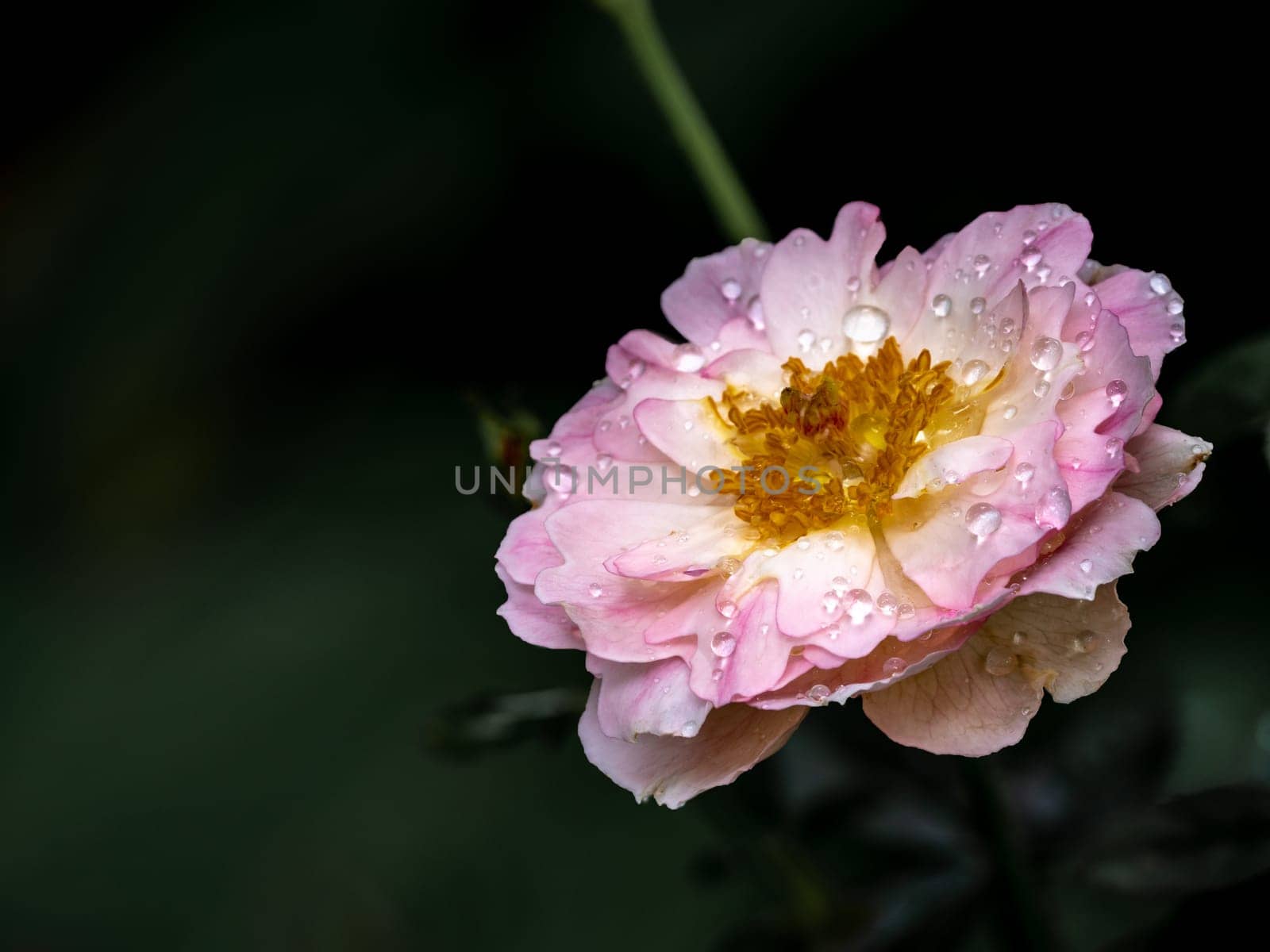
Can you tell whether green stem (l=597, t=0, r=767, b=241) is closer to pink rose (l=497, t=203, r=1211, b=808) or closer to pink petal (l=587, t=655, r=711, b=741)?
pink rose (l=497, t=203, r=1211, b=808)

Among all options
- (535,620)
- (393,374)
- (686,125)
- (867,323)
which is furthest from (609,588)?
(393,374)

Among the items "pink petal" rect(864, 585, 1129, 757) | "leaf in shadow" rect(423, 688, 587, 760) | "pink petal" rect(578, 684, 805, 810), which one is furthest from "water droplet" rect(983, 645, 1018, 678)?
"leaf in shadow" rect(423, 688, 587, 760)

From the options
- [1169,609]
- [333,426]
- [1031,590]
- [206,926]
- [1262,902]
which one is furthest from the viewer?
[333,426]

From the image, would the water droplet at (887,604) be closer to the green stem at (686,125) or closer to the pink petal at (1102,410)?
the pink petal at (1102,410)

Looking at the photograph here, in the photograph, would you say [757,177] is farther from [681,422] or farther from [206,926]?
[206,926]

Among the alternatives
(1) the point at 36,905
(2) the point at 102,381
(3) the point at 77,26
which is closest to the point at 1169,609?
(1) the point at 36,905

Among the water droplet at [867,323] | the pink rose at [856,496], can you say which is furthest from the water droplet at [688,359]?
the water droplet at [867,323]

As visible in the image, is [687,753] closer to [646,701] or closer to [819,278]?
[646,701]
